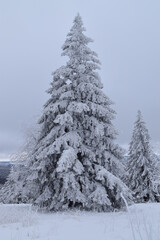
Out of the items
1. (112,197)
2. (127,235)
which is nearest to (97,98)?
(112,197)

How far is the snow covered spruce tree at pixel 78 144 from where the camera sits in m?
14.1

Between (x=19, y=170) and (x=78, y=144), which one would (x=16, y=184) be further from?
(x=78, y=144)

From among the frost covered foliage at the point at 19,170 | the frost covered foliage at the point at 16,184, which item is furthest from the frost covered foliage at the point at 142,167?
the frost covered foliage at the point at 16,184

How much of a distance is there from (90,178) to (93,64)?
247 inches

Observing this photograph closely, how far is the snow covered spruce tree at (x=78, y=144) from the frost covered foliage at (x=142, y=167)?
16.1 metres

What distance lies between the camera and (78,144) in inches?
582

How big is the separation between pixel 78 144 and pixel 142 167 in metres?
19.2

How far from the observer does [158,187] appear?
105ft

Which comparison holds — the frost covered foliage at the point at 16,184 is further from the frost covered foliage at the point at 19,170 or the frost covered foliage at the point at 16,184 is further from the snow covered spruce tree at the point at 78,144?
the snow covered spruce tree at the point at 78,144

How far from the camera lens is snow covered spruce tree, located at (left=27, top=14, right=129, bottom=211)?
46.4 ft

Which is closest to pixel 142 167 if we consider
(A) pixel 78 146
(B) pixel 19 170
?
(B) pixel 19 170

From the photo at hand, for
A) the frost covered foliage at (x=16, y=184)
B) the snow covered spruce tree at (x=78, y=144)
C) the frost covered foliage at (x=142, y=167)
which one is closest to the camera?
the snow covered spruce tree at (x=78, y=144)

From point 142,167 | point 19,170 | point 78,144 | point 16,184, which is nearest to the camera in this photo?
point 78,144

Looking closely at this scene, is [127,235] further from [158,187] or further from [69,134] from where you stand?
[158,187]
